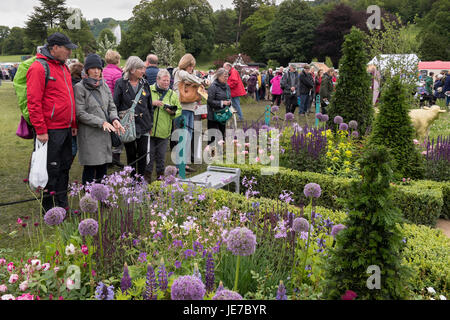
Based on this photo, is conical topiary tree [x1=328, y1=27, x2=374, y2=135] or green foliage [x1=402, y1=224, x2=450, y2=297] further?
conical topiary tree [x1=328, y1=27, x2=374, y2=135]

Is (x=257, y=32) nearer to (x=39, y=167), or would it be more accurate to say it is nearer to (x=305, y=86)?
(x=305, y=86)

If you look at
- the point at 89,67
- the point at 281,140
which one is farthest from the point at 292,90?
the point at 89,67

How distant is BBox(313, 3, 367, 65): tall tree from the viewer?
58.2 meters

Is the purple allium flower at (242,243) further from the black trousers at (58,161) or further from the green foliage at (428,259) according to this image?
the black trousers at (58,161)

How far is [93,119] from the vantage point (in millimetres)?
4914

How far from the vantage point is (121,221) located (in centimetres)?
360

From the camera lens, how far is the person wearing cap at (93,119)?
4.93 meters

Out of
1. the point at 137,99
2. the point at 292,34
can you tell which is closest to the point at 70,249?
the point at 137,99

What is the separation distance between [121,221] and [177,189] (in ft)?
2.71

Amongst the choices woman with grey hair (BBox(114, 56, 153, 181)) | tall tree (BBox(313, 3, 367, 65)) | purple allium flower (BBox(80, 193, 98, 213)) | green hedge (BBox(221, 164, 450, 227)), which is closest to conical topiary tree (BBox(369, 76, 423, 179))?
green hedge (BBox(221, 164, 450, 227))

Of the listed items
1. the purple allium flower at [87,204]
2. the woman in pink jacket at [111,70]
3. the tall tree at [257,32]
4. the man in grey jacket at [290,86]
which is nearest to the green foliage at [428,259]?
the purple allium flower at [87,204]

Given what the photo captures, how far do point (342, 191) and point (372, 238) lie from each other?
3536mm

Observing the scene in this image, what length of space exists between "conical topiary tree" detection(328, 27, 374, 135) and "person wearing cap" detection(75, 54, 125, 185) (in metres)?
5.27

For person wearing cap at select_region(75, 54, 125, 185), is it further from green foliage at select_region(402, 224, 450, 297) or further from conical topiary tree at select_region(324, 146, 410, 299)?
green foliage at select_region(402, 224, 450, 297)
